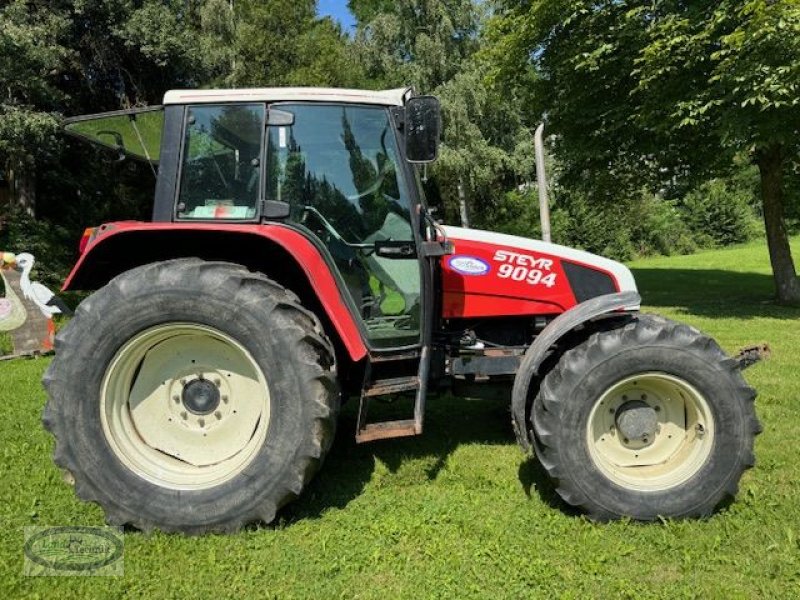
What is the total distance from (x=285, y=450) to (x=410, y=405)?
200 cm

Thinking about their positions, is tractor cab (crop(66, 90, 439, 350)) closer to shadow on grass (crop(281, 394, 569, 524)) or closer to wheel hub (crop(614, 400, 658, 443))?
shadow on grass (crop(281, 394, 569, 524))

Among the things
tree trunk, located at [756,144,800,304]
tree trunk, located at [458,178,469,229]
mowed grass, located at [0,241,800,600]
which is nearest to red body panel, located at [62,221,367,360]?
mowed grass, located at [0,241,800,600]

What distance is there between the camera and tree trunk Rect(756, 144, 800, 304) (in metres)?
11.6

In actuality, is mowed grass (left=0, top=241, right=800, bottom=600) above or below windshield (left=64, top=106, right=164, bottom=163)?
below

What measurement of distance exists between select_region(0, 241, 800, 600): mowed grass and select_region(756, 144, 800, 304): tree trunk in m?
8.77

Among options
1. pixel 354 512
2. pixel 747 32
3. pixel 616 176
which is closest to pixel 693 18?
pixel 747 32

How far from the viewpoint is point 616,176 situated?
13.5 metres

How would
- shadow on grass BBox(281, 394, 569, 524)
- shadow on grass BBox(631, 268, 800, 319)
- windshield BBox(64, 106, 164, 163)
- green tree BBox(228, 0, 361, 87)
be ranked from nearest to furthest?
1. shadow on grass BBox(281, 394, 569, 524)
2. windshield BBox(64, 106, 164, 163)
3. shadow on grass BBox(631, 268, 800, 319)
4. green tree BBox(228, 0, 361, 87)

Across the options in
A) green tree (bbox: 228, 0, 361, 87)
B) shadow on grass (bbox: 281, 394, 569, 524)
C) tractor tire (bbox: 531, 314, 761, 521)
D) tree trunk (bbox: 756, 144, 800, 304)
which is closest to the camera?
tractor tire (bbox: 531, 314, 761, 521)

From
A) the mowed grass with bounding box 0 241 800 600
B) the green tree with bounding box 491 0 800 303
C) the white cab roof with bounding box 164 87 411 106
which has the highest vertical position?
the green tree with bounding box 491 0 800 303

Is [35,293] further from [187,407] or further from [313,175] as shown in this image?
[313,175]

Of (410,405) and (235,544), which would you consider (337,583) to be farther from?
(410,405)

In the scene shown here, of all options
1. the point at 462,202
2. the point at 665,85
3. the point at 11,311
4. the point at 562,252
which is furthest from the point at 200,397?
the point at 462,202

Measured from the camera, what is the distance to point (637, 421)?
323cm
